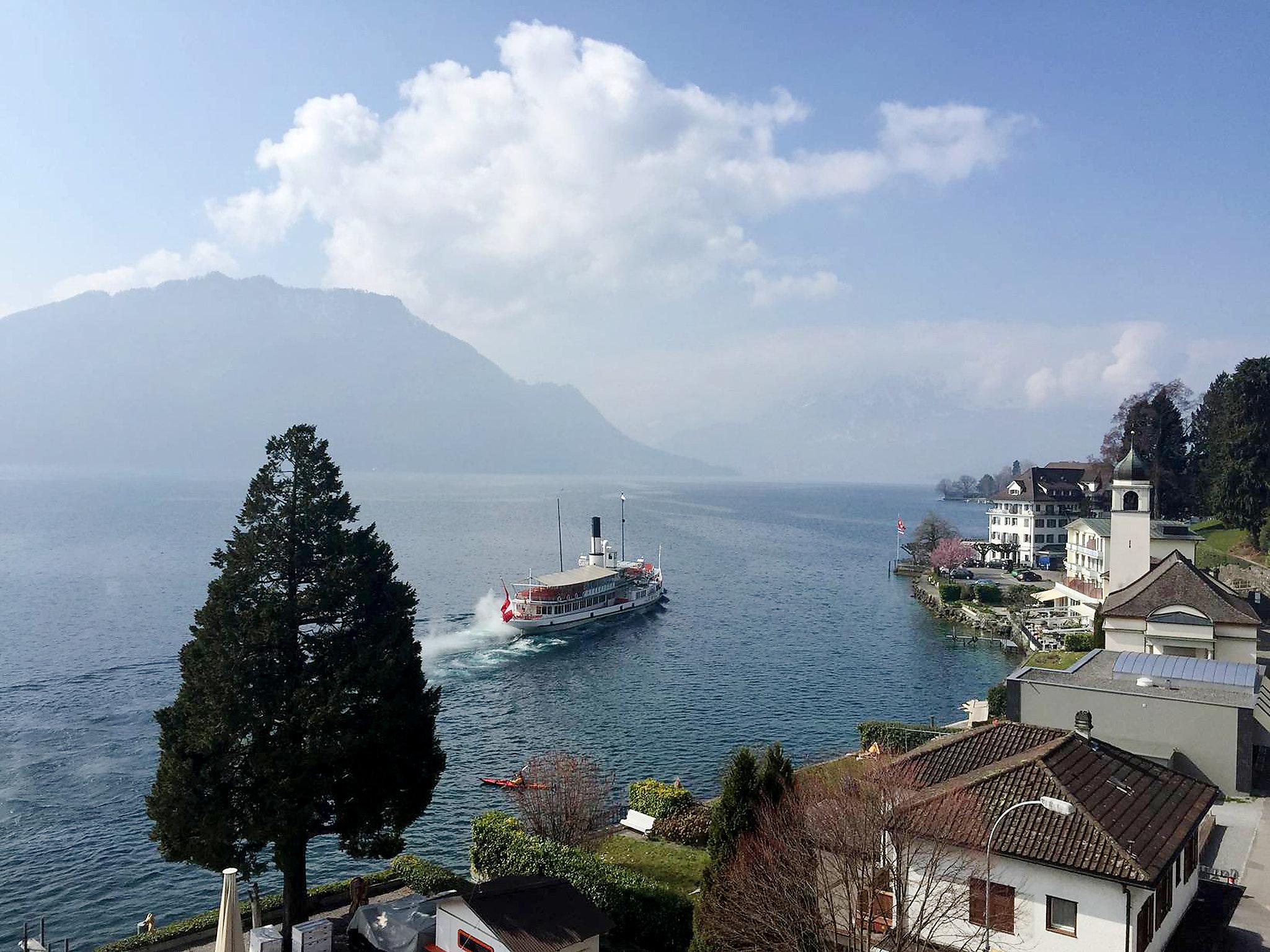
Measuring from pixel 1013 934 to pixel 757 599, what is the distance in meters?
81.7

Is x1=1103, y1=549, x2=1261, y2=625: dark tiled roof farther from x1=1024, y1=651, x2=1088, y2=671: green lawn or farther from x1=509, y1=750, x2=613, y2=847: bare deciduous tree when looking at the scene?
x1=509, y1=750, x2=613, y2=847: bare deciduous tree

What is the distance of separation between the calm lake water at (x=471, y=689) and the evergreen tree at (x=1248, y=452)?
25080 millimetres

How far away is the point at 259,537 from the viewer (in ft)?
80.0

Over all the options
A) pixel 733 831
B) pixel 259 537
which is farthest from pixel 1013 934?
pixel 259 537

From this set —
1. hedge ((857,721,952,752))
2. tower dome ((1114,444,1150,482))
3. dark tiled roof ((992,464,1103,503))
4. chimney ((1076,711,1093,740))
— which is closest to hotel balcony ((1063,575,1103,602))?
tower dome ((1114,444,1150,482))

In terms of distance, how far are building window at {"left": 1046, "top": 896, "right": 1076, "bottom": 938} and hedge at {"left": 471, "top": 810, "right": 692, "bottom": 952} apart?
27.0 feet

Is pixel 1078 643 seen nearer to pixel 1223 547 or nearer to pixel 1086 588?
pixel 1086 588

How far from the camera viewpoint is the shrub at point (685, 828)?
29031 millimetres

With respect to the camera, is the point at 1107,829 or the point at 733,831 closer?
the point at 1107,829

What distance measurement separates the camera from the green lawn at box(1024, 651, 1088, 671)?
5091 centimetres

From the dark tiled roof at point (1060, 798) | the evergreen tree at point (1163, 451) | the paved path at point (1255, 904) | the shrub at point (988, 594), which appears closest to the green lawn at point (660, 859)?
the dark tiled roof at point (1060, 798)

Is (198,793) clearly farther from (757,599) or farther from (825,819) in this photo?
(757,599)

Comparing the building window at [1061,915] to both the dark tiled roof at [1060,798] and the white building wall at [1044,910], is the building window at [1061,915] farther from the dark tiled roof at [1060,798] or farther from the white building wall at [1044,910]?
the dark tiled roof at [1060,798]

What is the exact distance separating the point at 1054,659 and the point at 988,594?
3844 centimetres
